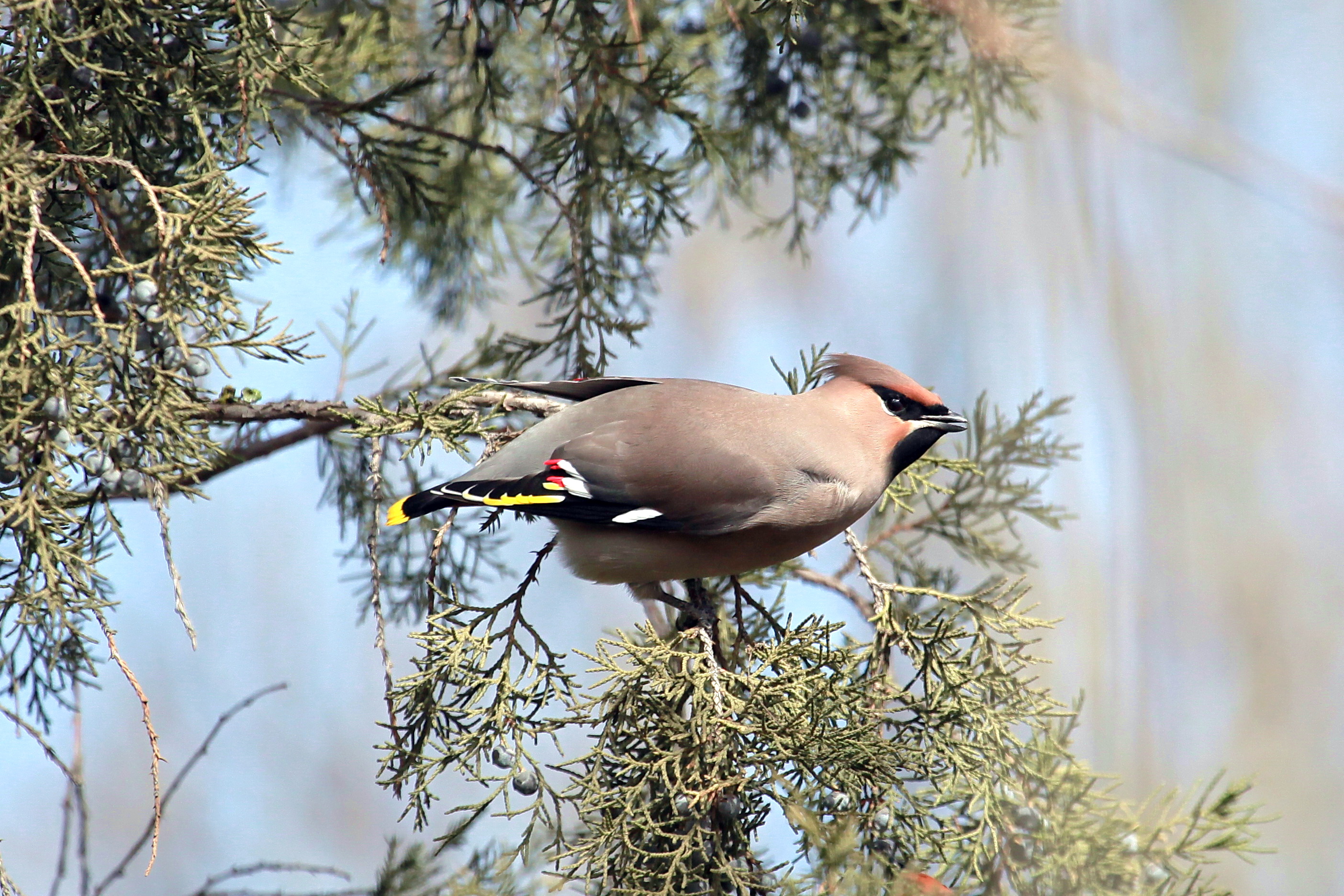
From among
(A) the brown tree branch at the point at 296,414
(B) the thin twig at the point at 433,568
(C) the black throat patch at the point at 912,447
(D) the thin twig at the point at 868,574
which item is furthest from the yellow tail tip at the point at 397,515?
(C) the black throat patch at the point at 912,447

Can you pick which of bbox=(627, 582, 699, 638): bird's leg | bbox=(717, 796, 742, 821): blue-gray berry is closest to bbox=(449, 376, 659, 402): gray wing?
bbox=(627, 582, 699, 638): bird's leg

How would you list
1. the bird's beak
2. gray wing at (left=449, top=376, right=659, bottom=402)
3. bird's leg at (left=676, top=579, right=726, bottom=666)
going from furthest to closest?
the bird's beak
gray wing at (left=449, top=376, right=659, bottom=402)
bird's leg at (left=676, top=579, right=726, bottom=666)

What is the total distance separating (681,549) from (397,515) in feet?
2.35

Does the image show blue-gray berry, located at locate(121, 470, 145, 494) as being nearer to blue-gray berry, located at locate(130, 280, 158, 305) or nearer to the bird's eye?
blue-gray berry, located at locate(130, 280, 158, 305)

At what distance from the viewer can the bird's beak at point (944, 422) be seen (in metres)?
3.06

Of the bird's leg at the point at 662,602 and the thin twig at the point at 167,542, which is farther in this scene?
the bird's leg at the point at 662,602

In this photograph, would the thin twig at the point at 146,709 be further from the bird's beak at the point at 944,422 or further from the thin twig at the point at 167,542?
the bird's beak at the point at 944,422

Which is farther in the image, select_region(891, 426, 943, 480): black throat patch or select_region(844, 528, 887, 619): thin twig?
select_region(891, 426, 943, 480): black throat patch

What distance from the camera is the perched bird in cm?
279

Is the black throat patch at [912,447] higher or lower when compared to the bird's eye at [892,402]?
lower

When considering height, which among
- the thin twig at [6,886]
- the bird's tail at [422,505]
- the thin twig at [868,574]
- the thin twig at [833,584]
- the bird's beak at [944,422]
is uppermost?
the bird's beak at [944,422]

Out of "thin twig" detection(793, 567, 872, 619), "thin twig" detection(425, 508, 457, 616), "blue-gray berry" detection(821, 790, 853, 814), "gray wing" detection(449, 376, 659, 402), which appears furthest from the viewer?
"thin twig" detection(793, 567, 872, 619)

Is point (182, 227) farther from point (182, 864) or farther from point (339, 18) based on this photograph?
point (182, 864)

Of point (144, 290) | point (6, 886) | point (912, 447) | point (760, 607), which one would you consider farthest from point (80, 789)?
point (912, 447)
